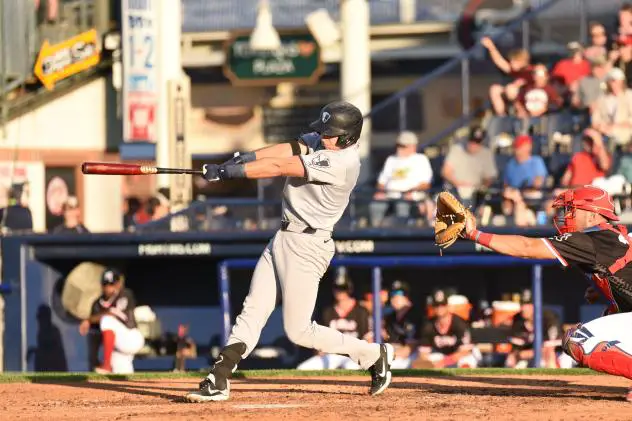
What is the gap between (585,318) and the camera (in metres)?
15.7

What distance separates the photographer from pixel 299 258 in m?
8.96

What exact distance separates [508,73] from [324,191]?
893cm

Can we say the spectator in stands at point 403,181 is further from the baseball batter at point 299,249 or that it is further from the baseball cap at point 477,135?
the baseball batter at point 299,249

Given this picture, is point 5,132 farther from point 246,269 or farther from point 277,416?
point 277,416

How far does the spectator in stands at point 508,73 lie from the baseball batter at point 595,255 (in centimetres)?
819

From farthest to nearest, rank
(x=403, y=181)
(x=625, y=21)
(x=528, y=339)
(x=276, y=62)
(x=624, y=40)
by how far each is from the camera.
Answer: (x=276, y=62)
(x=625, y=21)
(x=624, y=40)
(x=403, y=181)
(x=528, y=339)

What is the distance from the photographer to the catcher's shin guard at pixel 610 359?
8.62m

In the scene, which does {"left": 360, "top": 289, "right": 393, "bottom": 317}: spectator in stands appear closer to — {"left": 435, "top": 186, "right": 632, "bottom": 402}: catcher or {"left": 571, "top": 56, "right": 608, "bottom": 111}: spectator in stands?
{"left": 571, "top": 56, "right": 608, "bottom": 111}: spectator in stands

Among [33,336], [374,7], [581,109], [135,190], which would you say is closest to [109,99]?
[135,190]

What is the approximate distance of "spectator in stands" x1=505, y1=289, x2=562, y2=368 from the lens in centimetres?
1470

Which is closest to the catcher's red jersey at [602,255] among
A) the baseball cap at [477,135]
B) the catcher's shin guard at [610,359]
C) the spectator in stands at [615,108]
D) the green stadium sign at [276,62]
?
the catcher's shin guard at [610,359]

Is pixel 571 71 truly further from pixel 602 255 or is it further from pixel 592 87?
pixel 602 255

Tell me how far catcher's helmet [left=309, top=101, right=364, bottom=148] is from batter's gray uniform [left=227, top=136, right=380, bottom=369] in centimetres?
8

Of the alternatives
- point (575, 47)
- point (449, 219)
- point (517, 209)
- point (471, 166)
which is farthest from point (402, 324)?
point (449, 219)
